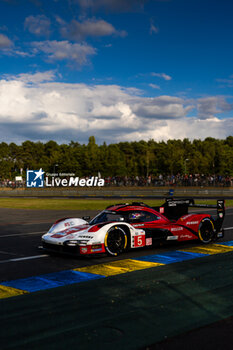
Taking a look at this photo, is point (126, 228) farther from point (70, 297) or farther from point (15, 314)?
point (15, 314)

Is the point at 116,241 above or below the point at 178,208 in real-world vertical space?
below

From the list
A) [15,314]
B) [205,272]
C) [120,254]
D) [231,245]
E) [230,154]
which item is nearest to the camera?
[15,314]

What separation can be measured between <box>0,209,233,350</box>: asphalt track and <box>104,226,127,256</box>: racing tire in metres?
0.40

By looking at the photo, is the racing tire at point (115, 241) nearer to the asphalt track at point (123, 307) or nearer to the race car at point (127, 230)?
the race car at point (127, 230)

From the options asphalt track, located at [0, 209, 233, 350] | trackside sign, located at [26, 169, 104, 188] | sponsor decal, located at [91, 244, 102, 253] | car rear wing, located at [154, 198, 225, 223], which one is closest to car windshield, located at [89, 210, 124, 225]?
sponsor decal, located at [91, 244, 102, 253]

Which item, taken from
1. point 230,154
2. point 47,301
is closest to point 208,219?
point 47,301

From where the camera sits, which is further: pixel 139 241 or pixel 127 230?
pixel 139 241

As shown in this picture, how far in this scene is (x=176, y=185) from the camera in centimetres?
5169

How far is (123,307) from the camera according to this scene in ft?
17.4

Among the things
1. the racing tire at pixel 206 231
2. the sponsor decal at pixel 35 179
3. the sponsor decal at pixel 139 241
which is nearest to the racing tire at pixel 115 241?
the sponsor decal at pixel 139 241

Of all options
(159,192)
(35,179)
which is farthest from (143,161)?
(159,192)

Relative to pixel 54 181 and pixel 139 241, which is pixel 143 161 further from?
pixel 139 241

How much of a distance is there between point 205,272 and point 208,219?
4.09 metres

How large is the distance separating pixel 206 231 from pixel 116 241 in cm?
339
